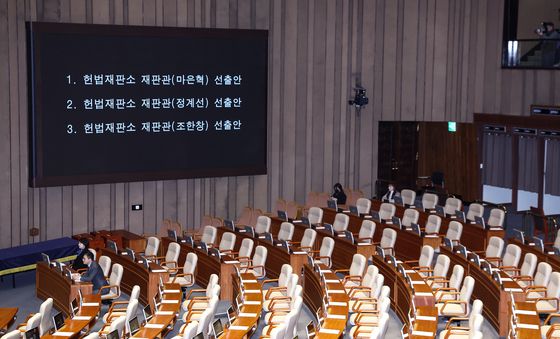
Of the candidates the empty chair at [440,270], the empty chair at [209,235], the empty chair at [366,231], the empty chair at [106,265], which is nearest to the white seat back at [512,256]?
the empty chair at [440,270]

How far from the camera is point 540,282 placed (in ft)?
49.8

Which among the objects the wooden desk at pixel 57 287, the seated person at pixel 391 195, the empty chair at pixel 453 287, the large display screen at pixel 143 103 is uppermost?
the large display screen at pixel 143 103

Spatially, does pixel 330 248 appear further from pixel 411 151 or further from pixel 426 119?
pixel 411 151

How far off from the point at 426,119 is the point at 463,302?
1120cm

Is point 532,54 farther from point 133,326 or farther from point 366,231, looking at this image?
point 133,326

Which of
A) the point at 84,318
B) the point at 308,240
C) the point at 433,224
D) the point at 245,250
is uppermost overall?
the point at 433,224

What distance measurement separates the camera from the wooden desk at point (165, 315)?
42.5ft

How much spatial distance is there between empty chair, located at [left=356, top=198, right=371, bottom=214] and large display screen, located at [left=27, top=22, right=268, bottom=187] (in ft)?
7.75

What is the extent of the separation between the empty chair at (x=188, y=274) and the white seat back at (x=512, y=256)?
16.3 ft

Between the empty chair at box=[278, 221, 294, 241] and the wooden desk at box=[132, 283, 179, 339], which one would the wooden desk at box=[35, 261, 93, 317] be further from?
the empty chair at box=[278, 221, 294, 241]

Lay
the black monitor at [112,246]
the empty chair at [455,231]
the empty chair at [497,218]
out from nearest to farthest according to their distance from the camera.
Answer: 1. the black monitor at [112,246]
2. the empty chair at [455,231]
3. the empty chair at [497,218]

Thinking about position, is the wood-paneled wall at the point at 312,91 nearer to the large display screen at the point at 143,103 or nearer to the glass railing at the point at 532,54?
the glass railing at the point at 532,54

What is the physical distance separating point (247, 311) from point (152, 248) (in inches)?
206

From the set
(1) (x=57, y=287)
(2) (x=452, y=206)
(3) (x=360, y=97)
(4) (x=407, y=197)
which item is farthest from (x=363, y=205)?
(1) (x=57, y=287)
